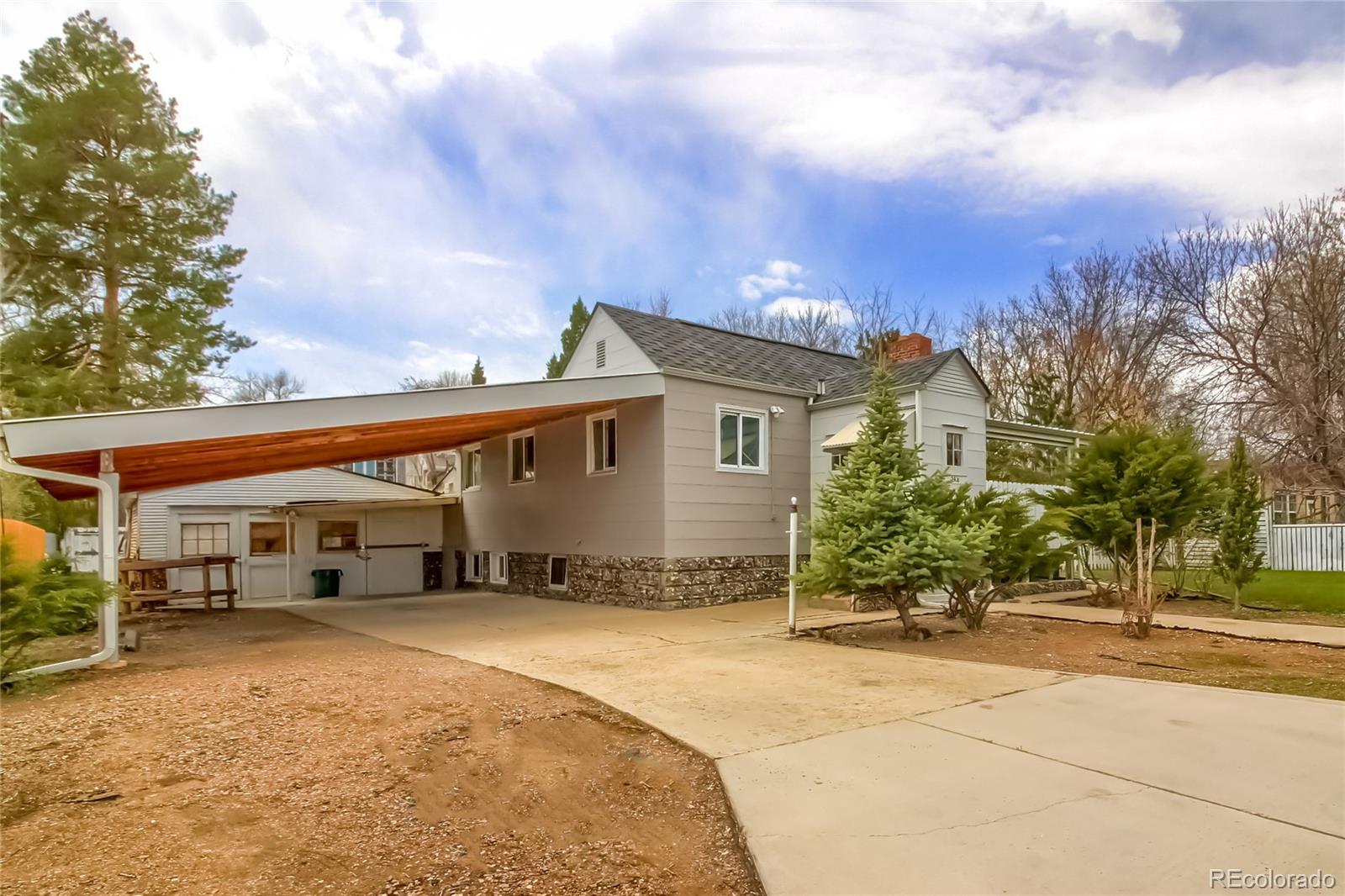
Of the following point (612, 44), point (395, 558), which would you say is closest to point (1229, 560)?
point (612, 44)

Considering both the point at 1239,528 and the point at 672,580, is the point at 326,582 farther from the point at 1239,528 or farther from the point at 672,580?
the point at 1239,528

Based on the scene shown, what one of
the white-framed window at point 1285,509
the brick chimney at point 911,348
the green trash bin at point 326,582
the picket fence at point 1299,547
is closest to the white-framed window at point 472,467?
the green trash bin at point 326,582

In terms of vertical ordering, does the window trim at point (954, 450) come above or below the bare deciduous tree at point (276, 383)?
below

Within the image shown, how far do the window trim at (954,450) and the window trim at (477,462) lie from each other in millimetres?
11148

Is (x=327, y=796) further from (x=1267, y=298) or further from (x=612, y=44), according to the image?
(x=1267, y=298)

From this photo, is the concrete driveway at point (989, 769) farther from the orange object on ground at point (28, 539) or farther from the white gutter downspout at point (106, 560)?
the orange object on ground at point (28, 539)

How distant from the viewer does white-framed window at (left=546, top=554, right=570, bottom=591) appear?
1448cm

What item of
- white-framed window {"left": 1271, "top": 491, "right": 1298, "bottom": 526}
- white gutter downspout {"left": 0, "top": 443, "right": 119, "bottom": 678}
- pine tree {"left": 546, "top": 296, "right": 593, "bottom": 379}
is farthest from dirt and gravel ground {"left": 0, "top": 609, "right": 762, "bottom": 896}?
pine tree {"left": 546, "top": 296, "right": 593, "bottom": 379}

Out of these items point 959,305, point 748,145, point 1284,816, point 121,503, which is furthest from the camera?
A: point 959,305

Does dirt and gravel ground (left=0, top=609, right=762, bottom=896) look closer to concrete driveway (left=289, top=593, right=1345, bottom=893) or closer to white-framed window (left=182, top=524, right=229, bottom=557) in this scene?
concrete driveway (left=289, top=593, right=1345, bottom=893)

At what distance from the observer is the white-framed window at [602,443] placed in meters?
13.4

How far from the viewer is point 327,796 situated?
3.73 meters

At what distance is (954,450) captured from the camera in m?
12.4

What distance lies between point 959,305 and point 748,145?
16933 mm
